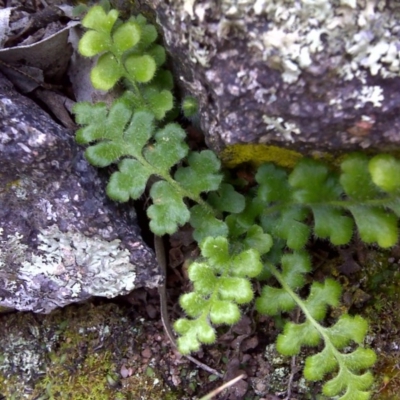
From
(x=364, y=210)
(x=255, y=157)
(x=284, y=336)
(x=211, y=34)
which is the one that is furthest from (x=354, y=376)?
(x=211, y=34)

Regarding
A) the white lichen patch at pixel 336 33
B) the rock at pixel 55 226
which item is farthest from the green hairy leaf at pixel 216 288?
the white lichen patch at pixel 336 33

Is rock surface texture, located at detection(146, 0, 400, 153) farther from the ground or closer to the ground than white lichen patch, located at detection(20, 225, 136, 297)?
farther from the ground

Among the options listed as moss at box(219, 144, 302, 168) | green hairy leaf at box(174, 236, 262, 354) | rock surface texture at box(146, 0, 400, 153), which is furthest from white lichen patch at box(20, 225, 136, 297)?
rock surface texture at box(146, 0, 400, 153)

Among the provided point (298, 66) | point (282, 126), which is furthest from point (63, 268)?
A: point (298, 66)

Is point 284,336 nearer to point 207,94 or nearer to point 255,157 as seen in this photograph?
point 255,157

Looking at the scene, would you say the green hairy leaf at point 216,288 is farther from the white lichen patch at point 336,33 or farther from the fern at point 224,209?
the white lichen patch at point 336,33

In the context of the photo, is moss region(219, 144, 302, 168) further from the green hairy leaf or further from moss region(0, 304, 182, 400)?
moss region(0, 304, 182, 400)
